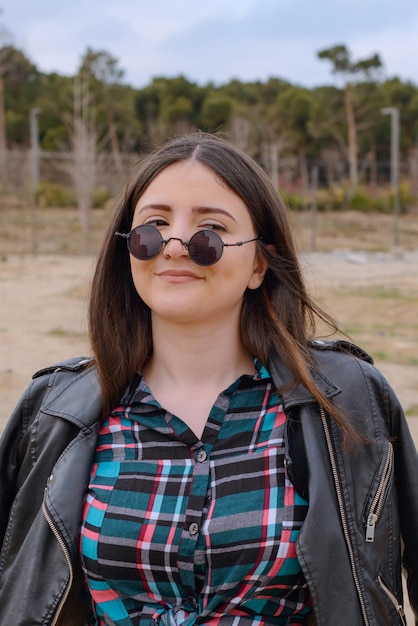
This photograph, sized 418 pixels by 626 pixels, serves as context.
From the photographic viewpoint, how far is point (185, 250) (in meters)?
1.70

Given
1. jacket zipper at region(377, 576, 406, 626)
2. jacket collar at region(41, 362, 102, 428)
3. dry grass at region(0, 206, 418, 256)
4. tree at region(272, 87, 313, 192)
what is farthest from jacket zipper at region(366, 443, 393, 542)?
tree at region(272, 87, 313, 192)

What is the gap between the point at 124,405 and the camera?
5.89 ft

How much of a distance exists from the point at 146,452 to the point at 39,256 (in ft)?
51.6

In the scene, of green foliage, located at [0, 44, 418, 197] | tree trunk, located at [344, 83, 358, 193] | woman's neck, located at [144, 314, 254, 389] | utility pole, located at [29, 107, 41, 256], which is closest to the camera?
woman's neck, located at [144, 314, 254, 389]

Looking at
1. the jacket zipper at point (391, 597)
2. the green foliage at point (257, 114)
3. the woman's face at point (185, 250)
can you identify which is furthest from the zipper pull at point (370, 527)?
the green foliage at point (257, 114)

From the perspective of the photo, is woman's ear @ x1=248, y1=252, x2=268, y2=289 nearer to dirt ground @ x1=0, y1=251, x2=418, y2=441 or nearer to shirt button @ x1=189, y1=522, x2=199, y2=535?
dirt ground @ x1=0, y1=251, x2=418, y2=441

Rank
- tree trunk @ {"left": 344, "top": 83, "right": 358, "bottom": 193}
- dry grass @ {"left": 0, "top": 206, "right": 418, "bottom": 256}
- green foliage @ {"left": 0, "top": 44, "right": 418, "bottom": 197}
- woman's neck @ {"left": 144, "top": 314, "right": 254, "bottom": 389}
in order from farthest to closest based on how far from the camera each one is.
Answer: tree trunk @ {"left": 344, "top": 83, "right": 358, "bottom": 193} → green foliage @ {"left": 0, "top": 44, "right": 418, "bottom": 197} → dry grass @ {"left": 0, "top": 206, "right": 418, "bottom": 256} → woman's neck @ {"left": 144, "top": 314, "right": 254, "bottom": 389}

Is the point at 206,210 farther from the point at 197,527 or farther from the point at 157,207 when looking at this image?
the point at 197,527

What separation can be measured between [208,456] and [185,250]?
441 mm

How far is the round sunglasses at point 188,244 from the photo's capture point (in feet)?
5.50

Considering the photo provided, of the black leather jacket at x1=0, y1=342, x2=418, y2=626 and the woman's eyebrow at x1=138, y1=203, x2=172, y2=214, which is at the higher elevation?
the woman's eyebrow at x1=138, y1=203, x2=172, y2=214

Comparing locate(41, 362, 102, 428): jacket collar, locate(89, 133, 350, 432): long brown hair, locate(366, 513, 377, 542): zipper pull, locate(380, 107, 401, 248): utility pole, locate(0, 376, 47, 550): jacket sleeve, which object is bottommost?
locate(366, 513, 377, 542): zipper pull

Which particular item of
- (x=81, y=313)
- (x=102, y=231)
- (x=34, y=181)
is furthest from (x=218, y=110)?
(x=81, y=313)

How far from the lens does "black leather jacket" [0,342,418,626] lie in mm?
1572
